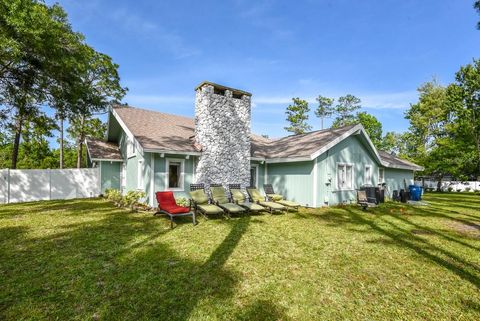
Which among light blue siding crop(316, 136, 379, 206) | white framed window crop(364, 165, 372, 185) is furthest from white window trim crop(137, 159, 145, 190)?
white framed window crop(364, 165, 372, 185)

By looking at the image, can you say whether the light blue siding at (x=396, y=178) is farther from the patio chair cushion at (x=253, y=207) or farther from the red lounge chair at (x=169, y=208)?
the red lounge chair at (x=169, y=208)

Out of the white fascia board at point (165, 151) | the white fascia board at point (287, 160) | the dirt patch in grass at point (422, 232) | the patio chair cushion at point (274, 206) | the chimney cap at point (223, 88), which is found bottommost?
the dirt patch in grass at point (422, 232)

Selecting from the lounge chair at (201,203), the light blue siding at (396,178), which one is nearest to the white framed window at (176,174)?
the lounge chair at (201,203)

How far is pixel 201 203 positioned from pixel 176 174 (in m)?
2.56

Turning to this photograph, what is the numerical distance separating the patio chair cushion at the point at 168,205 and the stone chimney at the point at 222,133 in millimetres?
2747

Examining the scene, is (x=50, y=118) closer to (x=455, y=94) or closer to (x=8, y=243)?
(x=8, y=243)

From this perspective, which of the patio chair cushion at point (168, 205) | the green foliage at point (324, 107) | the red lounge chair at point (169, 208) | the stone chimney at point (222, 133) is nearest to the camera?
the red lounge chair at point (169, 208)

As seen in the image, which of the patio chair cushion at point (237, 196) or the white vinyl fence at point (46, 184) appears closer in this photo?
Result: the patio chair cushion at point (237, 196)

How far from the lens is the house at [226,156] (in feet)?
38.3

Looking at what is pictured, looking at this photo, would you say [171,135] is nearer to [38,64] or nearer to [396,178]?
[38,64]

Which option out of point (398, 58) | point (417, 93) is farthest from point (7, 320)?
point (417, 93)

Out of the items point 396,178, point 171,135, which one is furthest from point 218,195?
point 396,178

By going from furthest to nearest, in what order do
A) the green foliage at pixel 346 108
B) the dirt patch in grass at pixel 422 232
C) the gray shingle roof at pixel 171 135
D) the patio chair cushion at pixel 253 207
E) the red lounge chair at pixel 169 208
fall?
the green foliage at pixel 346 108 → the gray shingle roof at pixel 171 135 → the patio chair cushion at pixel 253 207 → the red lounge chair at pixel 169 208 → the dirt patch in grass at pixel 422 232

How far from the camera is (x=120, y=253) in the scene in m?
5.55
